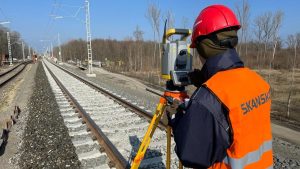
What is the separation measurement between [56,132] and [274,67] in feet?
172

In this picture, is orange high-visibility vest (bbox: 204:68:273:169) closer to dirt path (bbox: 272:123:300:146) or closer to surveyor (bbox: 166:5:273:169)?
surveyor (bbox: 166:5:273:169)

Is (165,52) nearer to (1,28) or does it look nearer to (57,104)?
(57,104)

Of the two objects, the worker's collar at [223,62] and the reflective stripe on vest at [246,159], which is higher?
the worker's collar at [223,62]

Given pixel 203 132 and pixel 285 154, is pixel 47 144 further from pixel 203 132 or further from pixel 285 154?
pixel 203 132

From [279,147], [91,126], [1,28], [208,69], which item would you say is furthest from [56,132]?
[1,28]

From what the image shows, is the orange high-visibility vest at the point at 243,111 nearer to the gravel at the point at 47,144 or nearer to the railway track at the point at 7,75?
the gravel at the point at 47,144

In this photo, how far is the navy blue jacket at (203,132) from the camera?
1.43 meters

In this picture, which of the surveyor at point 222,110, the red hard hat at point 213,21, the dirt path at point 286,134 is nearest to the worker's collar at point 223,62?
the surveyor at point 222,110

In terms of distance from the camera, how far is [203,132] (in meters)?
1.43

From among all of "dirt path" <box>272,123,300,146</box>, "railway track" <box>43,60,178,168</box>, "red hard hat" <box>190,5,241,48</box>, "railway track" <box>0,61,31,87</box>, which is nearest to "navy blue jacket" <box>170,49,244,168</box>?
"red hard hat" <box>190,5,241,48</box>

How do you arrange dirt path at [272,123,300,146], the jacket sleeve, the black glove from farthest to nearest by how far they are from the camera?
dirt path at [272,123,300,146] → the black glove → the jacket sleeve

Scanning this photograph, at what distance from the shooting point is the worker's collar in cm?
157

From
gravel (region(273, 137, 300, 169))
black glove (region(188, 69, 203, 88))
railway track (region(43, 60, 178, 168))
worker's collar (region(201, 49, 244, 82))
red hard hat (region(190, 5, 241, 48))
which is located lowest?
gravel (region(273, 137, 300, 169))

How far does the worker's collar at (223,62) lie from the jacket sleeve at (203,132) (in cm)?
17
